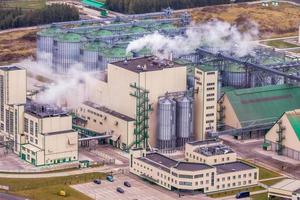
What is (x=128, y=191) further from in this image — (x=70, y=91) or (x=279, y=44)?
(x=279, y=44)

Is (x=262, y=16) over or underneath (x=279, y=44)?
over

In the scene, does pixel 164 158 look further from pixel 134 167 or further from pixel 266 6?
pixel 266 6

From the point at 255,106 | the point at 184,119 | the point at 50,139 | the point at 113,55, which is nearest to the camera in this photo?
the point at 50,139

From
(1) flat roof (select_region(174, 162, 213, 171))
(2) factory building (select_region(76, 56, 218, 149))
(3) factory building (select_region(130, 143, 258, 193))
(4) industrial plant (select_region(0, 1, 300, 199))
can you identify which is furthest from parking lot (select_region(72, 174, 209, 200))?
(2) factory building (select_region(76, 56, 218, 149))

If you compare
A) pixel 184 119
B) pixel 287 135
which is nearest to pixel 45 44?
pixel 184 119

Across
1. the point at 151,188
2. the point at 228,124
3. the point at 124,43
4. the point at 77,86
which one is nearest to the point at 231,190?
the point at 151,188

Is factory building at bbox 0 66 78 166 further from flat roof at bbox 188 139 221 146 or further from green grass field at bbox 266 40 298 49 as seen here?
green grass field at bbox 266 40 298 49
